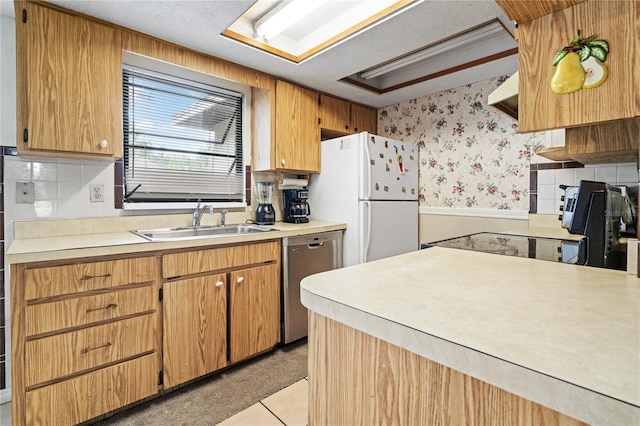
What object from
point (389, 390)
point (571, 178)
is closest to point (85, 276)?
point (389, 390)

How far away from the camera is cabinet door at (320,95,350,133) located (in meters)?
3.03

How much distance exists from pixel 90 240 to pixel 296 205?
5.00 feet

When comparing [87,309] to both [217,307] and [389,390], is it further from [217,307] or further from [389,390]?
[389,390]

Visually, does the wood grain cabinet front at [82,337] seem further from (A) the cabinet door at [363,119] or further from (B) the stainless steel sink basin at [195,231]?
(A) the cabinet door at [363,119]

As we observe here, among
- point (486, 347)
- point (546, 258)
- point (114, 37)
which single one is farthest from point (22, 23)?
point (546, 258)

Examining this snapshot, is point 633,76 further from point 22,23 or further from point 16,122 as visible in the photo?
point 16,122

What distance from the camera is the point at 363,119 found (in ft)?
11.4

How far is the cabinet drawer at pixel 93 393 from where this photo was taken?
1.42m

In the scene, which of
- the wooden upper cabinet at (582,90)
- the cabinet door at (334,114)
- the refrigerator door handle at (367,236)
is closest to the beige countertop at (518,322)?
the wooden upper cabinet at (582,90)

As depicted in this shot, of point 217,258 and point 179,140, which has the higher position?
point 179,140

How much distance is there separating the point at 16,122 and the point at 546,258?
2.62 metres

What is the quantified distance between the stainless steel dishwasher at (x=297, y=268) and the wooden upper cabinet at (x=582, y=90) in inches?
67.5

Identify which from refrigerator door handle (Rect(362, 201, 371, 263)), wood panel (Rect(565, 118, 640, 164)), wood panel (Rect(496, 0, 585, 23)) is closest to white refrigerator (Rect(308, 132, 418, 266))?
refrigerator door handle (Rect(362, 201, 371, 263))

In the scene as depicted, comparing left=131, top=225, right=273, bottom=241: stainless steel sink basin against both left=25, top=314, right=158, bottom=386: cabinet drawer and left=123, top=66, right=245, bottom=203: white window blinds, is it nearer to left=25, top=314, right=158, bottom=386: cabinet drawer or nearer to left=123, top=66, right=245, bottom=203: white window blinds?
left=123, top=66, right=245, bottom=203: white window blinds
